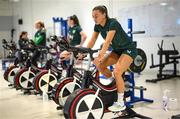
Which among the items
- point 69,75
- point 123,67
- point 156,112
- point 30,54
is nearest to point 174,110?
point 156,112

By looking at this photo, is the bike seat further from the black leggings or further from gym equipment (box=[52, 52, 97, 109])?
the black leggings

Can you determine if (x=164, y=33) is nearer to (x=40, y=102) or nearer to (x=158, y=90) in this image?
(x=158, y=90)

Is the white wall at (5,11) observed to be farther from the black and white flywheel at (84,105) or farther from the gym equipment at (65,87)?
the black and white flywheel at (84,105)

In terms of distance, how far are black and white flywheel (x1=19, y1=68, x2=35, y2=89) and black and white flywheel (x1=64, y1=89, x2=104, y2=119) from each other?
302 centimetres

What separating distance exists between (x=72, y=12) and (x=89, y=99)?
9858mm

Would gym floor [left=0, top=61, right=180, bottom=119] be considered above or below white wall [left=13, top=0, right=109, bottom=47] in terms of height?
below

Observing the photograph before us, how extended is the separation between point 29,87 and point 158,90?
2953mm

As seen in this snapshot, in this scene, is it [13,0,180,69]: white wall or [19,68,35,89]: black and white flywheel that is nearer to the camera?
[19,68,35,89]: black and white flywheel

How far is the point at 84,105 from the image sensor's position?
3.52 metres

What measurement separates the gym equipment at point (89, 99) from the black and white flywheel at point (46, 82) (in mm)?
2031

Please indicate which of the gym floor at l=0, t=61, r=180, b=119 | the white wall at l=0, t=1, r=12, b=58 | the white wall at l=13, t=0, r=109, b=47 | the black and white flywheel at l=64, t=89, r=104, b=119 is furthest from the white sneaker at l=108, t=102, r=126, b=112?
the white wall at l=0, t=1, r=12, b=58

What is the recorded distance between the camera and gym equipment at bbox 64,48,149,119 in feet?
11.4

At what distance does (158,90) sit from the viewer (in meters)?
6.38

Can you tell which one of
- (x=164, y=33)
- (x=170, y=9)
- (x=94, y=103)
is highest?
(x=170, y=9)
